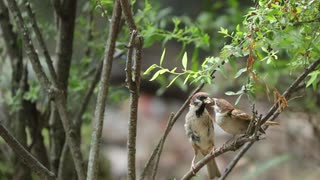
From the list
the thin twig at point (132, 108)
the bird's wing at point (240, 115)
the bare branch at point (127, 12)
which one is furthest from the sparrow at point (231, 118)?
the bare branch at point (127, 12)

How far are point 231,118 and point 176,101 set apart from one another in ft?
11.8

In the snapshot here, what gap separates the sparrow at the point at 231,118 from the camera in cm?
169

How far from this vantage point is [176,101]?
17.5ft

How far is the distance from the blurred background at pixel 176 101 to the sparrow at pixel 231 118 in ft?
0.17

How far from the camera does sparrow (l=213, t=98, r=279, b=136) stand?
66.7 inches

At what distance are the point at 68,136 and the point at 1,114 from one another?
60cm

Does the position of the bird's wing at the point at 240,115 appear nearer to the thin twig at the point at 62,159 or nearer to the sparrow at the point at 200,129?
the sparrow at the point at 200,129

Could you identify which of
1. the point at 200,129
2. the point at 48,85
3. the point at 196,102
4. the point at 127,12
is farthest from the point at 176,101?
the point at 127,12

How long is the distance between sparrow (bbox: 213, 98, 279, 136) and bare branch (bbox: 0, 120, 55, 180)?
22.2 inches

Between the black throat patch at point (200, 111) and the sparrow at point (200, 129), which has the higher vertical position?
the black throat patch at point (200, 111)

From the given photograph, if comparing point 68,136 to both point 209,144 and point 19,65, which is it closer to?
point 19,65

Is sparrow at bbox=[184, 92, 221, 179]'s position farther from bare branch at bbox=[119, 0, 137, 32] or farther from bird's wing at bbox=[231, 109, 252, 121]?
bare branch at bbox=[119, 0, 137, 32]

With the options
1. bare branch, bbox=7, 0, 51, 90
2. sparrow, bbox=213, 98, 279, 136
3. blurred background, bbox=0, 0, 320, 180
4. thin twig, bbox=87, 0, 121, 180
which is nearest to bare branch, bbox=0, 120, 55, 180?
thin twig, bbox=87, 0, 121, 180

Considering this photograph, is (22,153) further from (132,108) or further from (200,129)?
(200,129)
